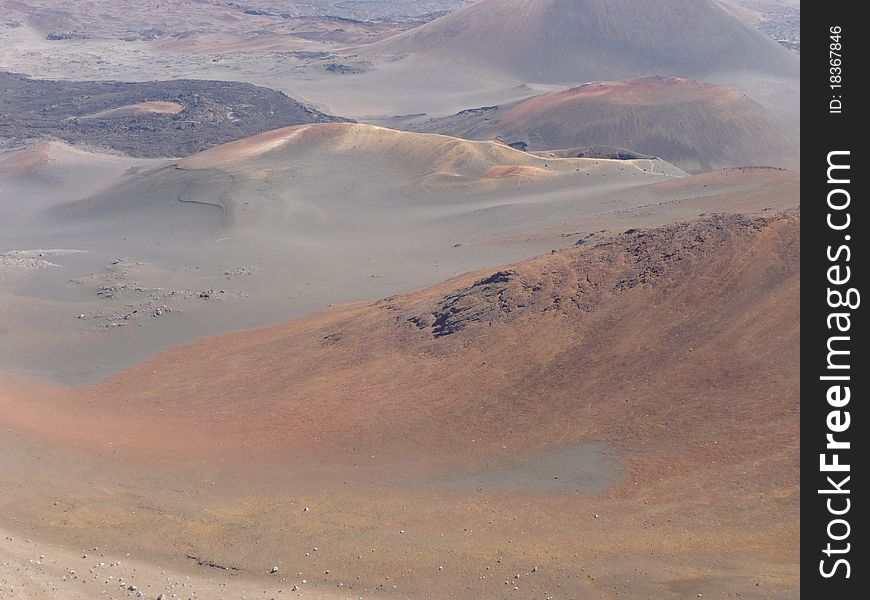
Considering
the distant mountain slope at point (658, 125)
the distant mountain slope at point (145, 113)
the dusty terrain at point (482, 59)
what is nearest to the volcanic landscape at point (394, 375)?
the distant mountain slope at point (658, 125)

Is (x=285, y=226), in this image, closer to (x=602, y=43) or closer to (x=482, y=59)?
(x=482, y=59)

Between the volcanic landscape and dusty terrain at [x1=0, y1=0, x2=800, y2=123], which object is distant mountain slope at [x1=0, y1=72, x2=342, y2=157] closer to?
dusty terrain at [x1=0, y1=0, x2=800, y2=123]

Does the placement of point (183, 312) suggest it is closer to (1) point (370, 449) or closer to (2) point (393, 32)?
(1) point (370, 449)

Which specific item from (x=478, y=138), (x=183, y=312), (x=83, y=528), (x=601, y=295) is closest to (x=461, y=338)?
(x=601, y=295)

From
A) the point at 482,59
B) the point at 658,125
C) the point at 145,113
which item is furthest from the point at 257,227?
the point at 482,59

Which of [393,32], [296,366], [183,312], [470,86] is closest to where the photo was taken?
[296,366]

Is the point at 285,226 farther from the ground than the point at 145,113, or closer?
closer

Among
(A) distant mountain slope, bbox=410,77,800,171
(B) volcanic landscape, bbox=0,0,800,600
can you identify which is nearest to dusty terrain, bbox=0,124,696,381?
(B) volcanic landscape, bbox=0,0,800,600
